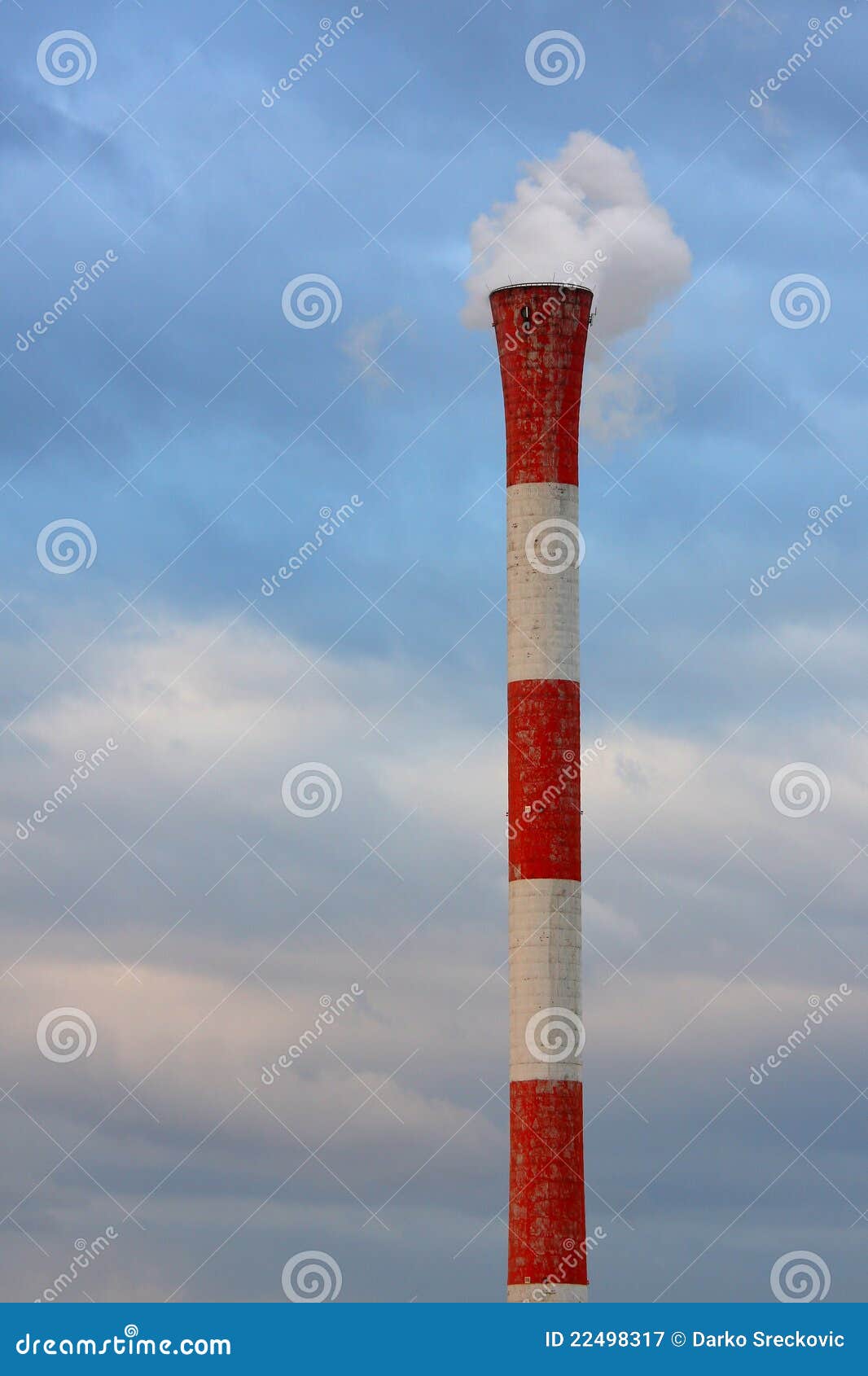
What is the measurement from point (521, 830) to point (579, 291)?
16.1 meters

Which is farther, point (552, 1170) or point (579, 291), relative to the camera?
point (579, 291)

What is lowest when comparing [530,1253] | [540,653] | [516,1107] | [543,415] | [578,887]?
[530,1253]

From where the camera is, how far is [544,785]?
60.9 m

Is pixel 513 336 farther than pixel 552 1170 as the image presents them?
Yes

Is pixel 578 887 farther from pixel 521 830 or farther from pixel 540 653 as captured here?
pixel 540 653

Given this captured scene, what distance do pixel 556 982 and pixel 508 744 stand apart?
22.9 ft

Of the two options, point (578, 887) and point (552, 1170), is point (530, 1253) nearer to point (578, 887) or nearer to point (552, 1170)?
point (552, 1170)

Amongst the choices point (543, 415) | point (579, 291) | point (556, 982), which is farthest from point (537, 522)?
point (556, 982)

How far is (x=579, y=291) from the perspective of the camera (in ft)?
207

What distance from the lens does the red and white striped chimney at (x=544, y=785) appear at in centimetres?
5888

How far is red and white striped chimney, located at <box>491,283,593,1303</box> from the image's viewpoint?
5888 centimetres

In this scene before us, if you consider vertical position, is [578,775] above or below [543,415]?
below

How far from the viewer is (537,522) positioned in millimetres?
62188

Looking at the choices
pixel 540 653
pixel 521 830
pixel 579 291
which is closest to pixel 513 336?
pixel 579 291
